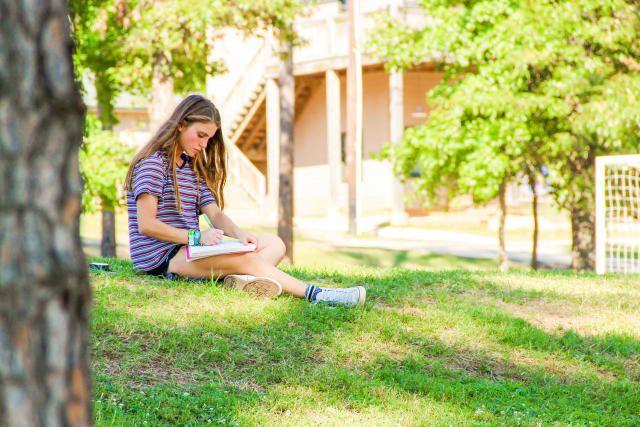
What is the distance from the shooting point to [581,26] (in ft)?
35.2

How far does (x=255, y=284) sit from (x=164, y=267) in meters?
0.73

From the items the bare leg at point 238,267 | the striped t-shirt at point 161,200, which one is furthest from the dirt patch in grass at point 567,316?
the striped t-shirt at point 161,200

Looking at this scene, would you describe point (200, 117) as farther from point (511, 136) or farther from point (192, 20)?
point (511, 136)

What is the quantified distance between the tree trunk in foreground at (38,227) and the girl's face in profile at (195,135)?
11.7 ft

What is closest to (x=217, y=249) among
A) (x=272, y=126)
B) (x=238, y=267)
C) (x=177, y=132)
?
(x=238, y=267)

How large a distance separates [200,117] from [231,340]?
1494 mm

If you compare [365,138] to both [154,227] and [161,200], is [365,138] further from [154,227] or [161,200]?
[154,227]

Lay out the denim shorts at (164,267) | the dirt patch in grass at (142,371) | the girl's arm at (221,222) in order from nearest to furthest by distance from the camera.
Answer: the dirt patch in grass at (142,371) < the denim shorts at (164,267) < the girl's arm at (221,222)

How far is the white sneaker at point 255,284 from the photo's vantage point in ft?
16.2


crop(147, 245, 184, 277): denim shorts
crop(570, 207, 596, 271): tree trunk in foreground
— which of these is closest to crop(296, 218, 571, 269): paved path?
crop(570, 207, 596, 271): tree trunk in foreground

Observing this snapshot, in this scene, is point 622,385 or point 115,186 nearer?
point 622,385

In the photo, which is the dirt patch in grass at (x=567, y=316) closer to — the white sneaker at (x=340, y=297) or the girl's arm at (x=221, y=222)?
the white sneaker at (x=340, y=297)

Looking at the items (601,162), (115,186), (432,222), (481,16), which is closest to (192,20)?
(115,186)

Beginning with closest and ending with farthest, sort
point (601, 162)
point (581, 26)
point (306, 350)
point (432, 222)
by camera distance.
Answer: point (306, 350), point (601, 162), point (581, 26), point (432, 222)
